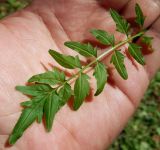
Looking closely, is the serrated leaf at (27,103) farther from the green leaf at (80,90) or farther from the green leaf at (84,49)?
the green leaf at (84,49)

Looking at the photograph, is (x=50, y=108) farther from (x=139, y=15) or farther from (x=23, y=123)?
(x=139, y=15)

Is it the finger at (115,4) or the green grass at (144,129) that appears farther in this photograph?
the green grass at (144,129)

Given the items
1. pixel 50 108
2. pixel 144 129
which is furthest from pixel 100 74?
pixel 144 129

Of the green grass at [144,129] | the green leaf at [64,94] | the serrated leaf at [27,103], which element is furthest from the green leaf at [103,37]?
the green grass at [144,129]

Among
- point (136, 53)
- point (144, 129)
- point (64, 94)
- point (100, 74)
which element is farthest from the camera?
point (144, 129)

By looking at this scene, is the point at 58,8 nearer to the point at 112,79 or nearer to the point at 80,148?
the point at 112,79

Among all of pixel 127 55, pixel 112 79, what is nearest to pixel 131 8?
pixel 127 55
